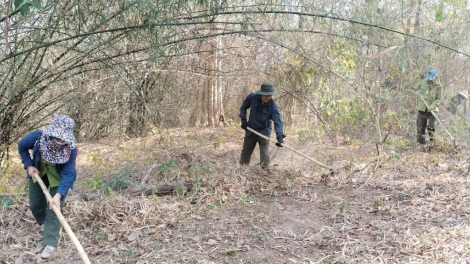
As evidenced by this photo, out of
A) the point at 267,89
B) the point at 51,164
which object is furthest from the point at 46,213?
the point at 267,89

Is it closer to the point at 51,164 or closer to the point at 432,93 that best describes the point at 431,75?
the point at 432,93

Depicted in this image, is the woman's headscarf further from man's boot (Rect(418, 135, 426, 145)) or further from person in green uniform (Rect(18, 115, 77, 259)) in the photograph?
Answer: man's boot (Rect(418, 135, 426, 145))

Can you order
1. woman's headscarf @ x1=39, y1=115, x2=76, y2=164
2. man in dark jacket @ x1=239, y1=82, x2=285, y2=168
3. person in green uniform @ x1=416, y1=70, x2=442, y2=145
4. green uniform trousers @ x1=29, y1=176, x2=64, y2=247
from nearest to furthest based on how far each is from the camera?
woman's headscarf @ x1=39, y1=115, x2=76, y2=164 → green uniform trousers @ x1=29, y1=176, x2=64, y2=247 → man in dark jacket @ x1=239, y1=82, x2=285, y2=168 → person in green uniform @ x1=416, y1=70, x2=442, y2=145

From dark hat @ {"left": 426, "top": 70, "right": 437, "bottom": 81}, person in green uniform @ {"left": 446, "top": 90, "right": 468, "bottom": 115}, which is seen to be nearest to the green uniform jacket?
dark hat @ {"left": 426, "top": 70, "right": 437, "bottom": 81}

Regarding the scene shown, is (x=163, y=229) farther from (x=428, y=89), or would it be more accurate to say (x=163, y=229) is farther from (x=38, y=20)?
(x=428, y=89)

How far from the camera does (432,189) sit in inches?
199

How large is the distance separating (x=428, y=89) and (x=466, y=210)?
3.56 metres

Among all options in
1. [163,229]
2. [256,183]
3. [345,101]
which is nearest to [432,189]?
A: [256,183]

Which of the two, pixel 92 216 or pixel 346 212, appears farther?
pixel 346 212

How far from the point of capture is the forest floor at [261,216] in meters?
3.51

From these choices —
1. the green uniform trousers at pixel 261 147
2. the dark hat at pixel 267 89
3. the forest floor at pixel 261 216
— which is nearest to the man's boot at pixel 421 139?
the forest floor at pixel 261 216

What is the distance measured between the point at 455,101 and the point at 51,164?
7.05 metres

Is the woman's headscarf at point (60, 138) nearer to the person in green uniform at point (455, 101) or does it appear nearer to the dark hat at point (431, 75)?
the dark hat at point (431, 75)

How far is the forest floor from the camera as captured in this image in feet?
11.5
